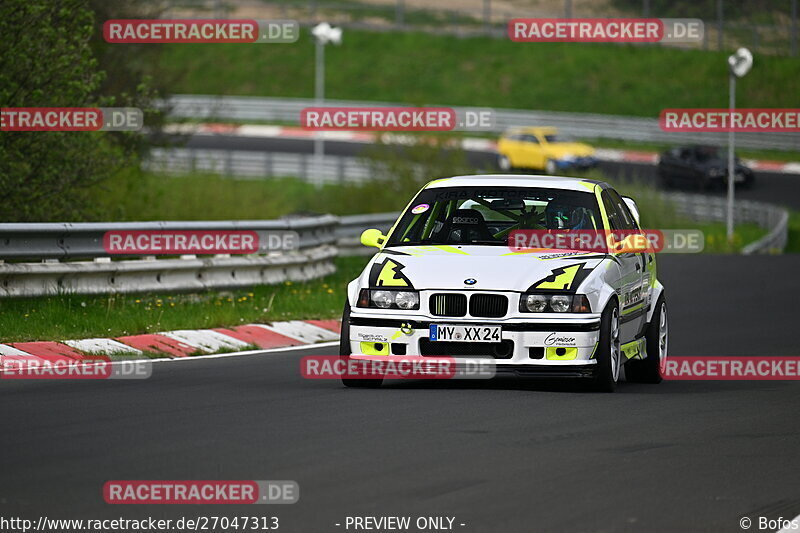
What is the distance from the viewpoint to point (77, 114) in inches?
788

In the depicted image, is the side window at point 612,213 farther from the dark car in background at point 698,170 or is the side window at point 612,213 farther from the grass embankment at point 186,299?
the dark car in background at point 698,170

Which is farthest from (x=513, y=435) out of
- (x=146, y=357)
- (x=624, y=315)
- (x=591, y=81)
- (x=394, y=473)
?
(x=591, y=81)

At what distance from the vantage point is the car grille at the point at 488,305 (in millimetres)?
10992

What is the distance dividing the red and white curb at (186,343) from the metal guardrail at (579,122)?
42.3m

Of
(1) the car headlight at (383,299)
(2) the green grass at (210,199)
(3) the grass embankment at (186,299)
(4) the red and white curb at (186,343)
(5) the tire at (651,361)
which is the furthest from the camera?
(2) the green grass at (210,199)

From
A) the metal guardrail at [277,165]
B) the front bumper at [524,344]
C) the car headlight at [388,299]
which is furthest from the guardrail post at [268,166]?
the front bumper at [524,344]

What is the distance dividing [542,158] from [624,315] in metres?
39.2

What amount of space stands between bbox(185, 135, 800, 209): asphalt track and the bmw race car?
3459 cm

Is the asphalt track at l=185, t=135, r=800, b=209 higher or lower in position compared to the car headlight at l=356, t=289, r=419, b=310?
higher

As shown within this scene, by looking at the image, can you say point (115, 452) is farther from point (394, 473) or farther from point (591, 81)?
point (591, 81)
